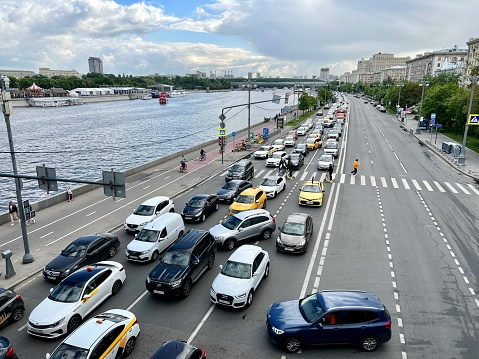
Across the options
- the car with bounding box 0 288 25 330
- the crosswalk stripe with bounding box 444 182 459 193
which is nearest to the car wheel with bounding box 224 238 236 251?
the car with bounding box 0 288 25 330

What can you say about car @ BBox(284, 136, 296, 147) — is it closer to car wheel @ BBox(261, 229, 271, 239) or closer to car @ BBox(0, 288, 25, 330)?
car wheel @ BBox(261, 229, 271, 239)

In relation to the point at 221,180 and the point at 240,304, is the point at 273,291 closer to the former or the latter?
the point at 240,304

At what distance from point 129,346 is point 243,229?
835cm

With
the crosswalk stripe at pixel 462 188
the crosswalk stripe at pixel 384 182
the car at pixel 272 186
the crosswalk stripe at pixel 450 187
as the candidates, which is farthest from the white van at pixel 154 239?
the crosswalk stripe at pixel 462 188

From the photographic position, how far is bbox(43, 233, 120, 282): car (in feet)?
47.1

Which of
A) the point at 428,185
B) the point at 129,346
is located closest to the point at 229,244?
the point at 129,346

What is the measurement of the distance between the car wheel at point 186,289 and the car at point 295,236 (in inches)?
198

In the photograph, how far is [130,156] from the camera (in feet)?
190

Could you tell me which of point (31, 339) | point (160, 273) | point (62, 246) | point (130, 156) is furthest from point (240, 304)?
point (130, 156)

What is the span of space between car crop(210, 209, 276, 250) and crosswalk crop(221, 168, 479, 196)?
545 inches

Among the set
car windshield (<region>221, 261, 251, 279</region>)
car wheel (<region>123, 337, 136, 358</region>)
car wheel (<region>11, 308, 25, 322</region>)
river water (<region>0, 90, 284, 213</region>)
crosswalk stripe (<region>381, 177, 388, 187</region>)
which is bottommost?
river water (<region>0, 90, 284, 213</region>)

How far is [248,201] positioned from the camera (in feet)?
71.7

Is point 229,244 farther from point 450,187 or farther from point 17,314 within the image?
point 450,187

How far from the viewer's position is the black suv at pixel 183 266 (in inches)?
502
